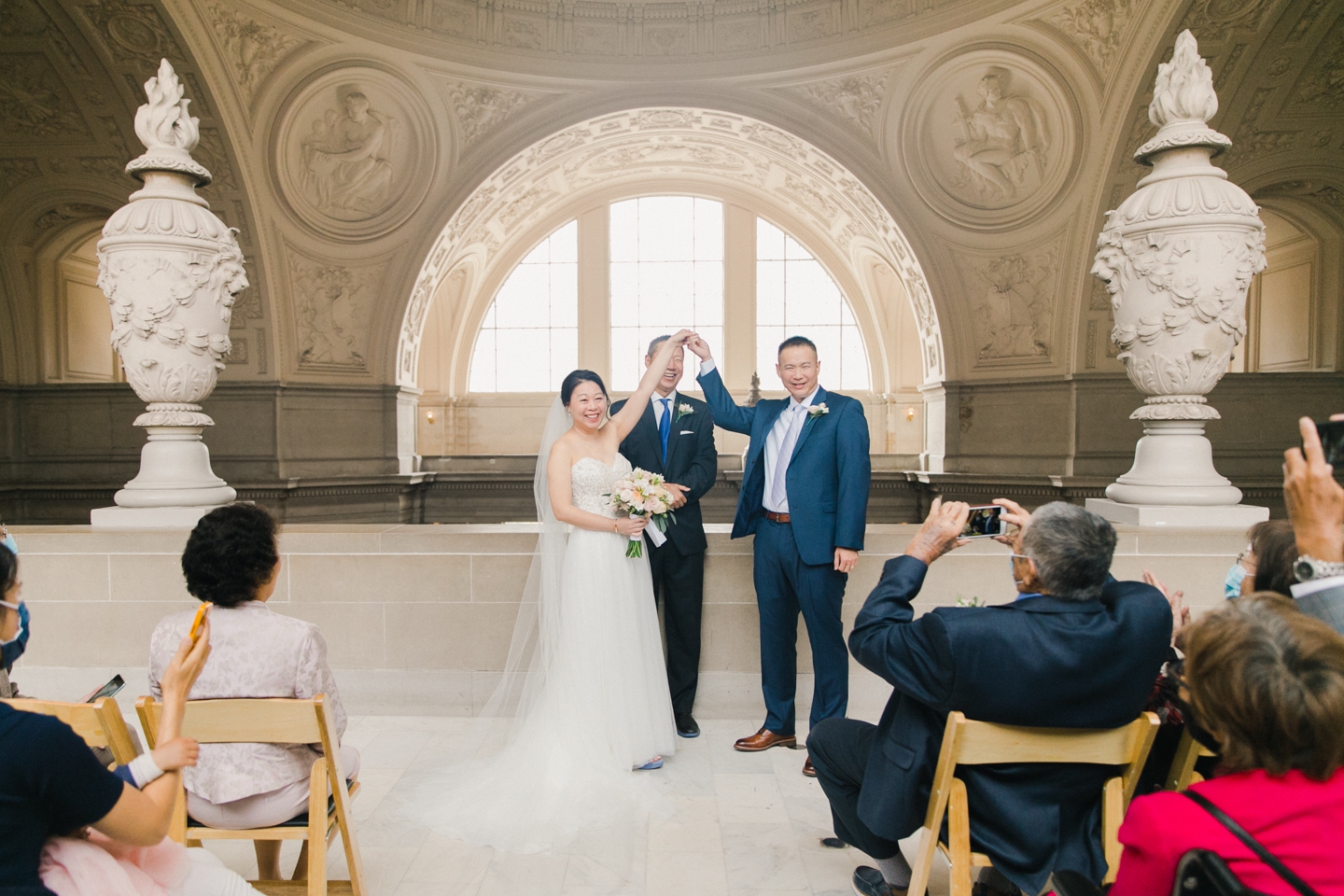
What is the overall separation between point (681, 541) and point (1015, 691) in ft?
7.95

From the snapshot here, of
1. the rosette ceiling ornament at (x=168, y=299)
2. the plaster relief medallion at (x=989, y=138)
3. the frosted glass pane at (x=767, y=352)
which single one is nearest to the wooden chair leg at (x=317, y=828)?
the rosette ceiling ornament at (x=168, y=299)

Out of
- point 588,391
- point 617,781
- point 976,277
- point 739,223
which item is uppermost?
point 739,223

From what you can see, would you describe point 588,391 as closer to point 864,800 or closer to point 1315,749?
point 864,800

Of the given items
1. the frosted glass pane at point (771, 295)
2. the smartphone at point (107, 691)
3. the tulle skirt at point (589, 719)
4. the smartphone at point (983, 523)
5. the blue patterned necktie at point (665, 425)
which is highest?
the frosted glass pane at point (771, 295)

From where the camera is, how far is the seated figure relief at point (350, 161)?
35.6 feet

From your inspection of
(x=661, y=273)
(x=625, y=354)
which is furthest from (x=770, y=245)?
Answer: (x=625, y=354)

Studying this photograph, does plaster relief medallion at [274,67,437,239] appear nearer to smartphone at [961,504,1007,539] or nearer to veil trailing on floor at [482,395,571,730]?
veil trailing on floor at [482,395,571,730]

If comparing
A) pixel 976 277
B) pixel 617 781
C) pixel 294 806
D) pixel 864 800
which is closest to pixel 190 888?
pixel 294 806

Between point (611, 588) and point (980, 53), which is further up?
point (980, 53)

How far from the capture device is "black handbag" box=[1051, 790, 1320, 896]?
126 centimetres

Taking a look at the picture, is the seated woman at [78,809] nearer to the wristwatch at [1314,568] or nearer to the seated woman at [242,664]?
the seated woman at [242,664]

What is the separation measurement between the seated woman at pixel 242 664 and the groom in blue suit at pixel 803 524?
85.2 inches

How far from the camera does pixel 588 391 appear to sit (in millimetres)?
3912

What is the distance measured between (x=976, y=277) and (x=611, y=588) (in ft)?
29.2
